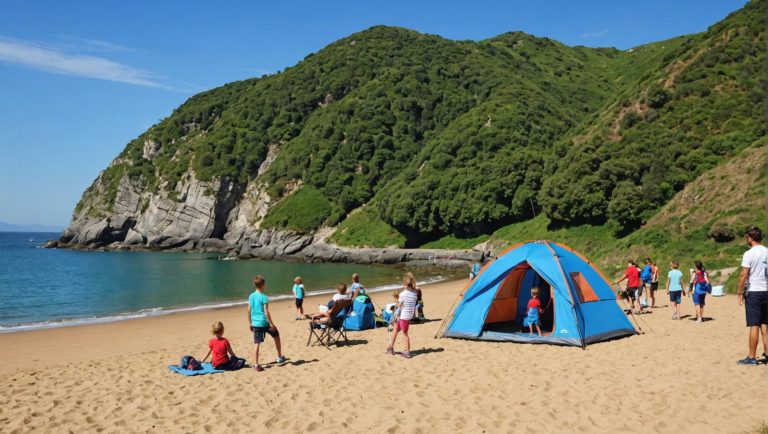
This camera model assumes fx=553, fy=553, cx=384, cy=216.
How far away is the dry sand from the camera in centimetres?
733

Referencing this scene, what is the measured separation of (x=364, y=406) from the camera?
26.5ft

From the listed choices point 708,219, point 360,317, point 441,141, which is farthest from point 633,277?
point 441,141

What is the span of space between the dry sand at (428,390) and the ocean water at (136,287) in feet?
47.9

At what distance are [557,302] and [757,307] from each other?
4.35 metres

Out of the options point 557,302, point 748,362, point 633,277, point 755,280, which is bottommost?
point 748,362

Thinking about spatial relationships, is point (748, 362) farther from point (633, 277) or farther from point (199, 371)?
point (199, 371)

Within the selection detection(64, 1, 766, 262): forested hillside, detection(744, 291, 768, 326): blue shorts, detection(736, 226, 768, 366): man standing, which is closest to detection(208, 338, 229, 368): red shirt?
detection(736, 226, 768, 366): man standing

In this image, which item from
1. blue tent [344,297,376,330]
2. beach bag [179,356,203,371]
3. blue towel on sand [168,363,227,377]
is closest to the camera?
blue towel on sand [168,363,227,377]

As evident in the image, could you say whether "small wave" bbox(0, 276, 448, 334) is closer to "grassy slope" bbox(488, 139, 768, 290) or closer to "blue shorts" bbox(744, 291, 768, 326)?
"grassy slope" bbox(488, 139, 768, 290)

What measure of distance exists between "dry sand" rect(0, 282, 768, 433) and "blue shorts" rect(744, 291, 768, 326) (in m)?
0.87

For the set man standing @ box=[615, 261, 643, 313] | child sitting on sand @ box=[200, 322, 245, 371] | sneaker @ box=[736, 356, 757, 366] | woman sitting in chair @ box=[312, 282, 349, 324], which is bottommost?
child sitting on sand @ box=[200, 322, 245, 371]

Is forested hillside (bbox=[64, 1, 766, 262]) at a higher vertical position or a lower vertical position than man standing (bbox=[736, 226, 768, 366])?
higher

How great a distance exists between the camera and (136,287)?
130 feet

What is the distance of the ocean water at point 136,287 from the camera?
27.2 metres
